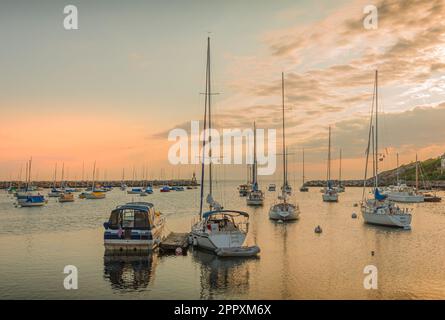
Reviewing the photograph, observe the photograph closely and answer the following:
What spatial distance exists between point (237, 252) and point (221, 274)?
4.89 meters

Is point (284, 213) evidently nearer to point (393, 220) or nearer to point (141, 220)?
point (393, 220)

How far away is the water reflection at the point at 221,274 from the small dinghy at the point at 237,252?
38 cm

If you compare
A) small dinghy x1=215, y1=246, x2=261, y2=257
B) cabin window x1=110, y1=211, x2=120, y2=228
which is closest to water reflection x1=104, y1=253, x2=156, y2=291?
cabin window x1=110, y1=211, x2=120, y2=228

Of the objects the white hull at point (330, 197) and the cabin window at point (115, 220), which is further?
the white hull at point (330, 197)

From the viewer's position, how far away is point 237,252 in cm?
3347

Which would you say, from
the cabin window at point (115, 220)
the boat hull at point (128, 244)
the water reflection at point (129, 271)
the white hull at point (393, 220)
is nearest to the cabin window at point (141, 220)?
the boat hull at point (128, 244)

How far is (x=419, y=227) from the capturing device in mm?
53938

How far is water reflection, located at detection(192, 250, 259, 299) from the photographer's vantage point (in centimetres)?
2492

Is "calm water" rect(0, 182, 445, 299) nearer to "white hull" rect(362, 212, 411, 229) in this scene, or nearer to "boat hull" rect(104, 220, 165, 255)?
"boat hull" rect(104, 220, 165, 255)

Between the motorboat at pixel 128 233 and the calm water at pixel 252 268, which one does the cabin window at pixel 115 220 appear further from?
the calm water at pixel 252 268

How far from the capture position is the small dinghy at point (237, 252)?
33.3m
